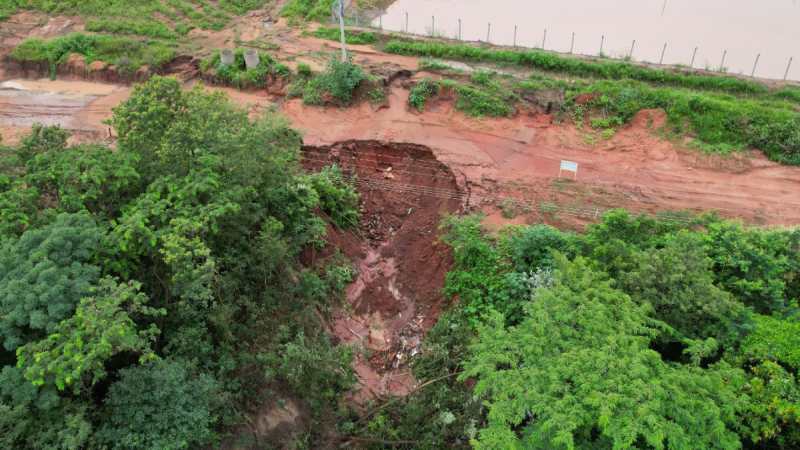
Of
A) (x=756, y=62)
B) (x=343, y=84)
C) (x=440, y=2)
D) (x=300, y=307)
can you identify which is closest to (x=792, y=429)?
(x=300, y=307)

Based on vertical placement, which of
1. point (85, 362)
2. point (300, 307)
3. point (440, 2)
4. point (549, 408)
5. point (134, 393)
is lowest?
point (300, 307)

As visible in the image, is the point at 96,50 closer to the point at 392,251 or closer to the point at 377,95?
the point at 377,95

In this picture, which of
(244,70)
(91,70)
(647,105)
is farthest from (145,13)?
(647,105)

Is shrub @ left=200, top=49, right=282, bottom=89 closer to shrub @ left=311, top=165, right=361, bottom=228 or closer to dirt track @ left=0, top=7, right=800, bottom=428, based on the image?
dirt track @ left=0, top=7, right=800, bottom=428

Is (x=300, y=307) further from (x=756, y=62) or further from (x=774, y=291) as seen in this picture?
(x=756, y=62)

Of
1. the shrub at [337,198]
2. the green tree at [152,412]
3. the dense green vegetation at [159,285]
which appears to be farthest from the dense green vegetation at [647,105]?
the green tree at [152,412]

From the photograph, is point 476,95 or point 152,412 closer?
point 152,412
